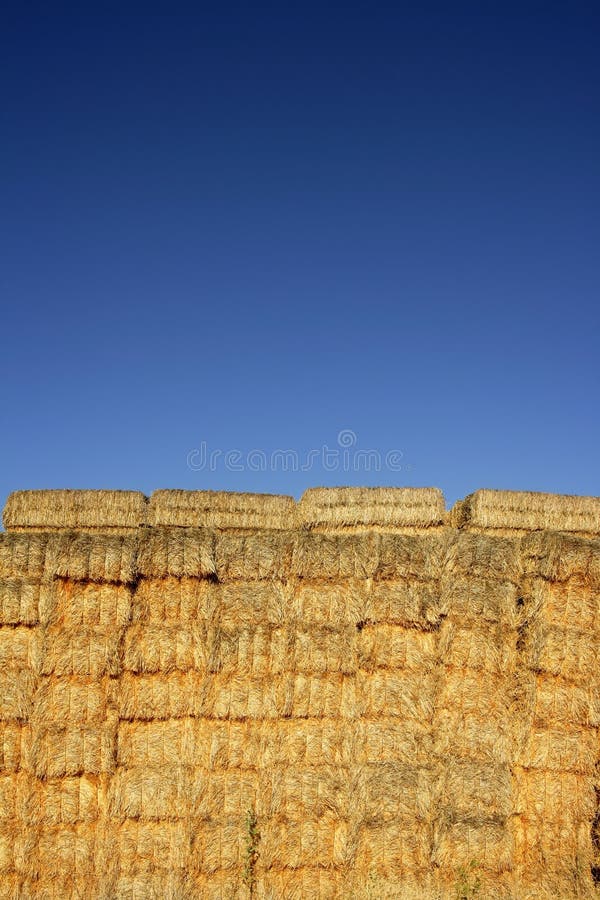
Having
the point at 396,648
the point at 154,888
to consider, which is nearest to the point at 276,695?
the point at 396,648

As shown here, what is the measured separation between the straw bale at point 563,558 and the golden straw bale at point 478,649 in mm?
906

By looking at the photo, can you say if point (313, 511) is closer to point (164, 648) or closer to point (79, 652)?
point (164, 648)

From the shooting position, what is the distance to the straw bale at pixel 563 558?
385 inches

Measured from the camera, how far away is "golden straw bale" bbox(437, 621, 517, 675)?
9.82 meters

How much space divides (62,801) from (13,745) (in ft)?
2.80

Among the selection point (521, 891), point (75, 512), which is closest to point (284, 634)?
point (521, 891)

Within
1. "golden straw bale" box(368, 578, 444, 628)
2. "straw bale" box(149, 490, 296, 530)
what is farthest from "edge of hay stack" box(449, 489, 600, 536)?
"golden straw bale" box(368, 578, 444, 628)

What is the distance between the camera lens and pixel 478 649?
388 inches

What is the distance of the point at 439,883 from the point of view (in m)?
9.30

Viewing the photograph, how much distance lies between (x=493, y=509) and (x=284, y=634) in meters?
4.50

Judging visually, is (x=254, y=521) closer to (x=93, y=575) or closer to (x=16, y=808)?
(x=93, y=575)

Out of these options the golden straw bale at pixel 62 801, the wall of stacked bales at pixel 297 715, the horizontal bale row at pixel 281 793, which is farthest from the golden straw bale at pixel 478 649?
the golden straw bale at pixel 62 801

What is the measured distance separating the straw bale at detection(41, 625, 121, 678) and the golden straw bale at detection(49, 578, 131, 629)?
0.35 feet

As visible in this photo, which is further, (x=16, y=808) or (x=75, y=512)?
(x=75, y=512)
